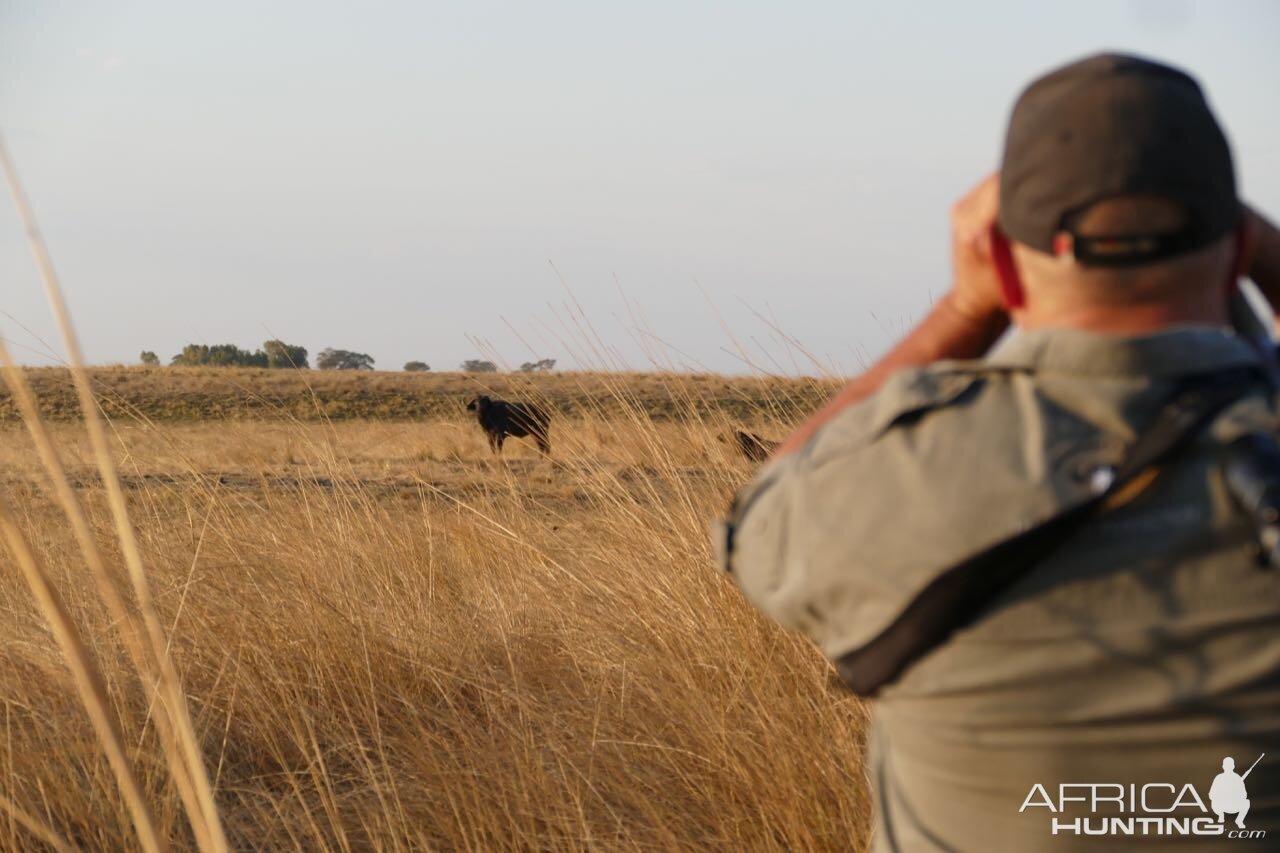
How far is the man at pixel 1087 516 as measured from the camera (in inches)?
34.1

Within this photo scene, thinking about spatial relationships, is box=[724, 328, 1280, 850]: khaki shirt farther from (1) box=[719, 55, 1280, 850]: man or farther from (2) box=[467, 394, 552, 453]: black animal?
(2) box=[467, 394, 552, 453]: black animal

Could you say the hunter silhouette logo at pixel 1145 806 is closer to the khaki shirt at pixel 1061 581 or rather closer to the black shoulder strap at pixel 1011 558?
the khaki shirt at pixel 1061 581

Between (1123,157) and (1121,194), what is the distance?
1.0 inches

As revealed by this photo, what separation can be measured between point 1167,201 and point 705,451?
8.50 ft

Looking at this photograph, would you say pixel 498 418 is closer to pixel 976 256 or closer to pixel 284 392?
pixel 976 256

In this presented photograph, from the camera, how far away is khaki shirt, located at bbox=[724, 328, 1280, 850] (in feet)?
2.86

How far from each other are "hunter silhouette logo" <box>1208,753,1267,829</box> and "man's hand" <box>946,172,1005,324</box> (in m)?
0.42

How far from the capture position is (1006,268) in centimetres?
99

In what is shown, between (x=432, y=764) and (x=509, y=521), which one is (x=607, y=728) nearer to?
(x=432, y=764)

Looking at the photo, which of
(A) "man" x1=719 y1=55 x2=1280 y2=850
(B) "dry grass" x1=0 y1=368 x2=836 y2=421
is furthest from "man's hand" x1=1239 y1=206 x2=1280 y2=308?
(B) "dry grass" x1=0 y1=368 x2=836 y2=421

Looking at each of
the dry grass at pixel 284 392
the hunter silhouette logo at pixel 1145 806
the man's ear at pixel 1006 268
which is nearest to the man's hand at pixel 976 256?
the man's ear at pixel 1006 268

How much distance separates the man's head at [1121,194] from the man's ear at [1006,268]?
0.05 metres

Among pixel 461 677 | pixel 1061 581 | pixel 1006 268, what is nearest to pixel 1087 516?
pixel 1061 581

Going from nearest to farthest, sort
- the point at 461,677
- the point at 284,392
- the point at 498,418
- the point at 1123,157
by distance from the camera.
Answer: the point at 1123,157, the point at 461,677, the point at 498,418, the point at 284,392
